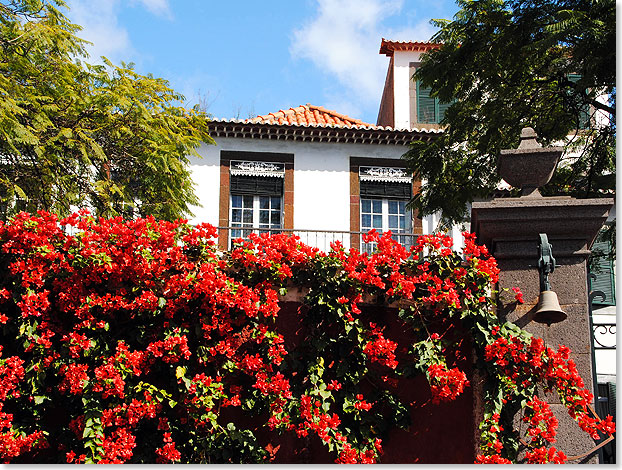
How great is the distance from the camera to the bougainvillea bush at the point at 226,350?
5086mm

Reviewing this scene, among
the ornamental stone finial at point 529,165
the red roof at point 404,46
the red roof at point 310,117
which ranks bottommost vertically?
the ornamental stone finial at point 529,165

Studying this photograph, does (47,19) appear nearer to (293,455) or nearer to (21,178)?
(21,178)

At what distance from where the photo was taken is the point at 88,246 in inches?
209

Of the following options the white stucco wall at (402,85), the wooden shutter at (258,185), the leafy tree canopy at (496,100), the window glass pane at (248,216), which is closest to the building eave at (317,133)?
the wooden shutter at (258,185)

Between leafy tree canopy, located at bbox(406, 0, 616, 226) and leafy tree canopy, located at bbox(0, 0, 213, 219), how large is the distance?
4471 millimetres

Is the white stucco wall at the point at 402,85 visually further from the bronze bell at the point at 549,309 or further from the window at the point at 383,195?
the bronze bell at the point at 549,309

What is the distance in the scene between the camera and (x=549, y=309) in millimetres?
4977

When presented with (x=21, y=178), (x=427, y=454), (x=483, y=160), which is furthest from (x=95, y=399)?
(x=483, y=160)

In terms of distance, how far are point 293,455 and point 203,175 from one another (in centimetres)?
1176

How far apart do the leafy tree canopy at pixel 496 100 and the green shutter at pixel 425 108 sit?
618cm

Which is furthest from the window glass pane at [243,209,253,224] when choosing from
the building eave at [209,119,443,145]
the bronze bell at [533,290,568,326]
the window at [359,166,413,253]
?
the bronze bell at [533,290,568,326]

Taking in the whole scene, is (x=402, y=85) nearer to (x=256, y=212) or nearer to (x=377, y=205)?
(x=377, y=205)

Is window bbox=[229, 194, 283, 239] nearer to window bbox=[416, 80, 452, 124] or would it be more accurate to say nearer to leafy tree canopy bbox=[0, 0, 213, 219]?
leafy tree canopy bbox=[0, 0, 213, 219]

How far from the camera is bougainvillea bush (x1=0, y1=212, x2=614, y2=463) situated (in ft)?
16.7
